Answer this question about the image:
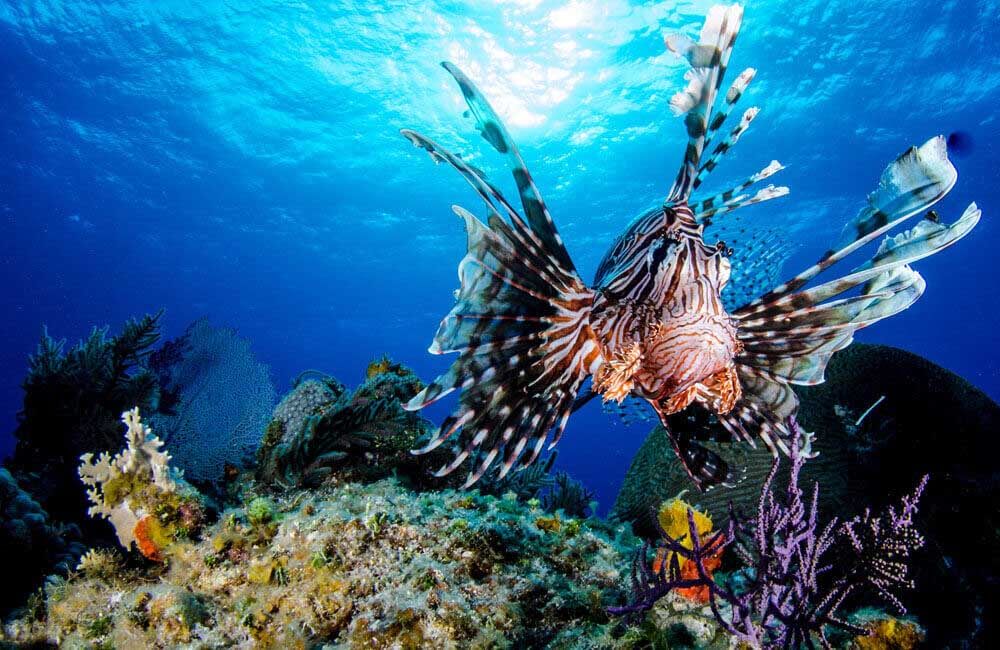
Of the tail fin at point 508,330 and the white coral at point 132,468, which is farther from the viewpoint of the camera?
the white coral at point 132,468

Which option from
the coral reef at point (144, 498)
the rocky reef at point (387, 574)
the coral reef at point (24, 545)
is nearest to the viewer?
the rocky reef at point (387, 574)

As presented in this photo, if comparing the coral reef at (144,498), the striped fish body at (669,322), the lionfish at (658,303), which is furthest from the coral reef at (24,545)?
the striped fish body at (669,322)

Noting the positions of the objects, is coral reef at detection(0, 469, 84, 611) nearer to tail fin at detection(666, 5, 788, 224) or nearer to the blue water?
tail fin at detection(666, 5, 788, 224)

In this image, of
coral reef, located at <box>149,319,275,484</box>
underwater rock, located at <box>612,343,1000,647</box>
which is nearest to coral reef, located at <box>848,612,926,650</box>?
underwater rock, located at <box>612,343,1000,647</box>

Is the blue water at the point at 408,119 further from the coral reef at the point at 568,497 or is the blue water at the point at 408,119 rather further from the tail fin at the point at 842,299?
the tail fin at the point at 842,299

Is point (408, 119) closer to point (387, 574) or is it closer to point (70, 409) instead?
point (70, 409)

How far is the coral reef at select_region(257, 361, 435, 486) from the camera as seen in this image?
14.9 ft

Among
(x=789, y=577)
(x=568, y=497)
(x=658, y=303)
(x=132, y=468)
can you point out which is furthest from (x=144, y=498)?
(x=568, y=497)

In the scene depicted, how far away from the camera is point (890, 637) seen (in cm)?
266

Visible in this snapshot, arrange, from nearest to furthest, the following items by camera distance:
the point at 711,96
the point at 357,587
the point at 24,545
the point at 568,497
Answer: the point at 357,587 < the point at 711,96 < the point at 24,545 < the point at 568,497

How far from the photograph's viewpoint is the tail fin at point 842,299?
237 cm

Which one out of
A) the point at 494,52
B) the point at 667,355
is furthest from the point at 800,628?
the point at 494,52

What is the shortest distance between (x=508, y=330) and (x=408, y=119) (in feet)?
72.7

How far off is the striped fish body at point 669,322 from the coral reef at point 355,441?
2691mm
